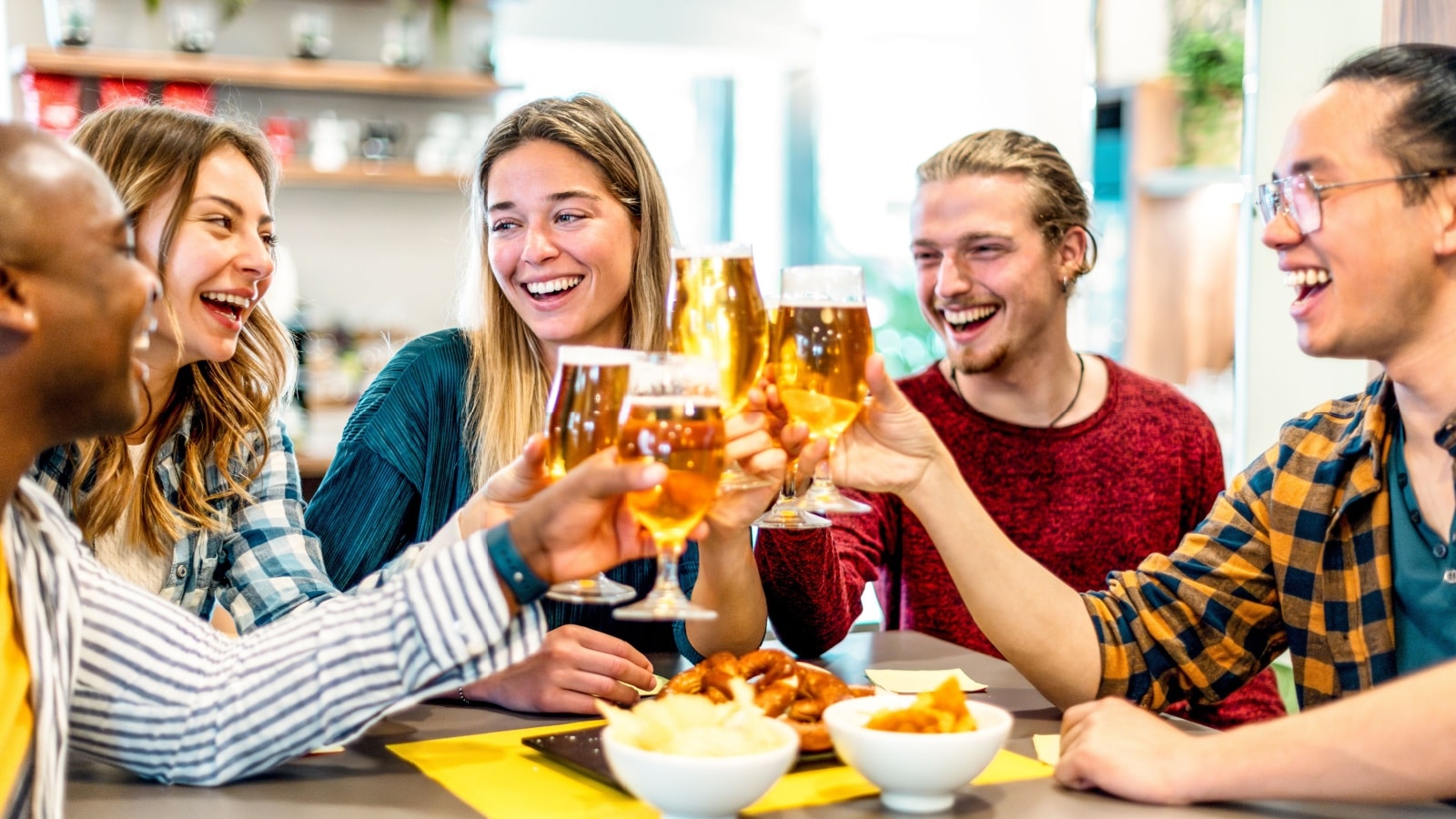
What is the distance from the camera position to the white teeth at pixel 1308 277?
174 cm

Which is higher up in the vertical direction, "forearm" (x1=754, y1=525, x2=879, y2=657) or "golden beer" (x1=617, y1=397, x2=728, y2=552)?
"golden beer" (x1=617, y1=397, x2=728, y2=552)

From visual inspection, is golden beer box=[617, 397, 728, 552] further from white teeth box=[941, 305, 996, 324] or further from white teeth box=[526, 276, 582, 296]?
white teeth box=[941, 305, 996, 324]

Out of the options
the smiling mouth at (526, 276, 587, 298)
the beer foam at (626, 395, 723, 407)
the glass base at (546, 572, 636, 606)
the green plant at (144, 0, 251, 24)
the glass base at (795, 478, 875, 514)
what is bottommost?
the glass base at (546, 572, 636, 606)

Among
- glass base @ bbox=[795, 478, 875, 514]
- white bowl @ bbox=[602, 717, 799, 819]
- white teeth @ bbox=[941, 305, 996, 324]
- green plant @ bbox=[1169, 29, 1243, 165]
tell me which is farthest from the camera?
green plant @ bbox=[1169, 29, 1243, 165]

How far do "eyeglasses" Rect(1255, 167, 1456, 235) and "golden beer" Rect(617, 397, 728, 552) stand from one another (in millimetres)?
910

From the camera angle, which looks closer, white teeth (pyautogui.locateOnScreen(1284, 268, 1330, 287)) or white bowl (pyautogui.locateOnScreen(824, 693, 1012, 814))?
white bowl (pyautogui.locateOnScreen(824, 693, 1012, 814))

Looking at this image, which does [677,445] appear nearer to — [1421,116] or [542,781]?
[542,781]

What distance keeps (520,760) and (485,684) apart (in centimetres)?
25

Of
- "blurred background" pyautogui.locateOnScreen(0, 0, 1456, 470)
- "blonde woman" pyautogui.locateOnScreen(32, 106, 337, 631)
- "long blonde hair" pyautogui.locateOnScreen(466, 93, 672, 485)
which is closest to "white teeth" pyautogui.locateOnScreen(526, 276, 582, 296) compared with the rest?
"long blonde hair" pyautogui.locateOnScreen(466, 93, 672, 485)

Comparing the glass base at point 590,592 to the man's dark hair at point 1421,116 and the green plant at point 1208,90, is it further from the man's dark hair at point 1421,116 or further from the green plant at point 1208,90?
the green plant at point 1208,90

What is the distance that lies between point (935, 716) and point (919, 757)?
53 millimetres

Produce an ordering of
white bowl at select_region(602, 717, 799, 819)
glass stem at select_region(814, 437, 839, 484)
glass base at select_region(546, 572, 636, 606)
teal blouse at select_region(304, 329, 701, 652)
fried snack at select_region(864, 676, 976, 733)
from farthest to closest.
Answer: teal blouse at select_region(304, 329, 701, 652) < glass stem at select_region(814, 437, 839, 484) < glass base at select_region(546, 572, 636, 606) < fried snack at select_region(864, 676, 976, 733) < white bowl at select_region(602, 717, 799, 819)

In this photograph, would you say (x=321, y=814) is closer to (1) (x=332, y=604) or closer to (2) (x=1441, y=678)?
(1) (x=332, y=604)

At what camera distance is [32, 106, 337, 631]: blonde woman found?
6.15 feet
